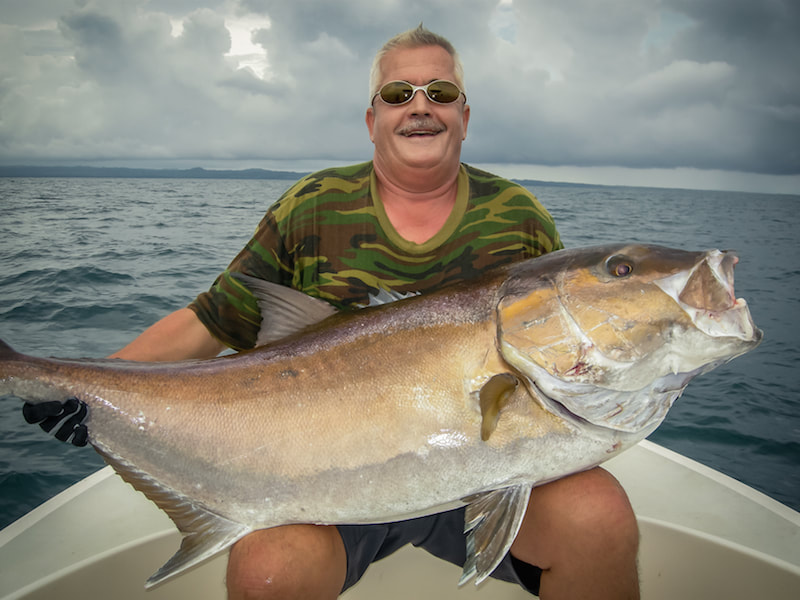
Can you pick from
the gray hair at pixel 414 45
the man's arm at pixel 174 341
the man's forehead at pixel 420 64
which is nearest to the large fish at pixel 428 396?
the man's arm at pixel 174 341

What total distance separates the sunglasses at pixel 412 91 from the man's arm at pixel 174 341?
1.32 metres

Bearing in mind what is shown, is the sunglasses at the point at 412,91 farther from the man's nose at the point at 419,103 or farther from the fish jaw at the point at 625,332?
the fish jaw at the point at 625,332

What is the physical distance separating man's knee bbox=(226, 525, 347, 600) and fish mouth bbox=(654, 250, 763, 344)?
1.31m

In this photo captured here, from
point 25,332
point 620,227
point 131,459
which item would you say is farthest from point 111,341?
point 620,227

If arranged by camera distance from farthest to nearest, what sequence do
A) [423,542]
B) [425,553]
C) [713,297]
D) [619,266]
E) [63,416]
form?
1. [425,553]
2. [423,542]
3. [63,416]
4. [619,266]
5. [713,297]

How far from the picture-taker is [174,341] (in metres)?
2.48

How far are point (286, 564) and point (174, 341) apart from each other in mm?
1162

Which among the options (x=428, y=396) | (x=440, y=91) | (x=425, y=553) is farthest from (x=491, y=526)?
(x=440, y=91)

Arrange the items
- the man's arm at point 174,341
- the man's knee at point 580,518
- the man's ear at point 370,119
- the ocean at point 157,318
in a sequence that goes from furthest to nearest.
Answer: the ocean at point 157,318
the man's ear at point 370,119
the man's arm at point 174,341
the man's knee at point 580,518

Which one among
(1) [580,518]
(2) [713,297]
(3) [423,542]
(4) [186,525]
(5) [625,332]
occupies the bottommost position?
(3) [423,542]

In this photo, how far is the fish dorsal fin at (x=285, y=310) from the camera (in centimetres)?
206

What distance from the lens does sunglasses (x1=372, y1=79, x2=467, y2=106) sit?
2.56 meters

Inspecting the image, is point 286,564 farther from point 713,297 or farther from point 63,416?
point 713,297

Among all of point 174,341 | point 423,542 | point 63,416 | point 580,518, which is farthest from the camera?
point 174,341
